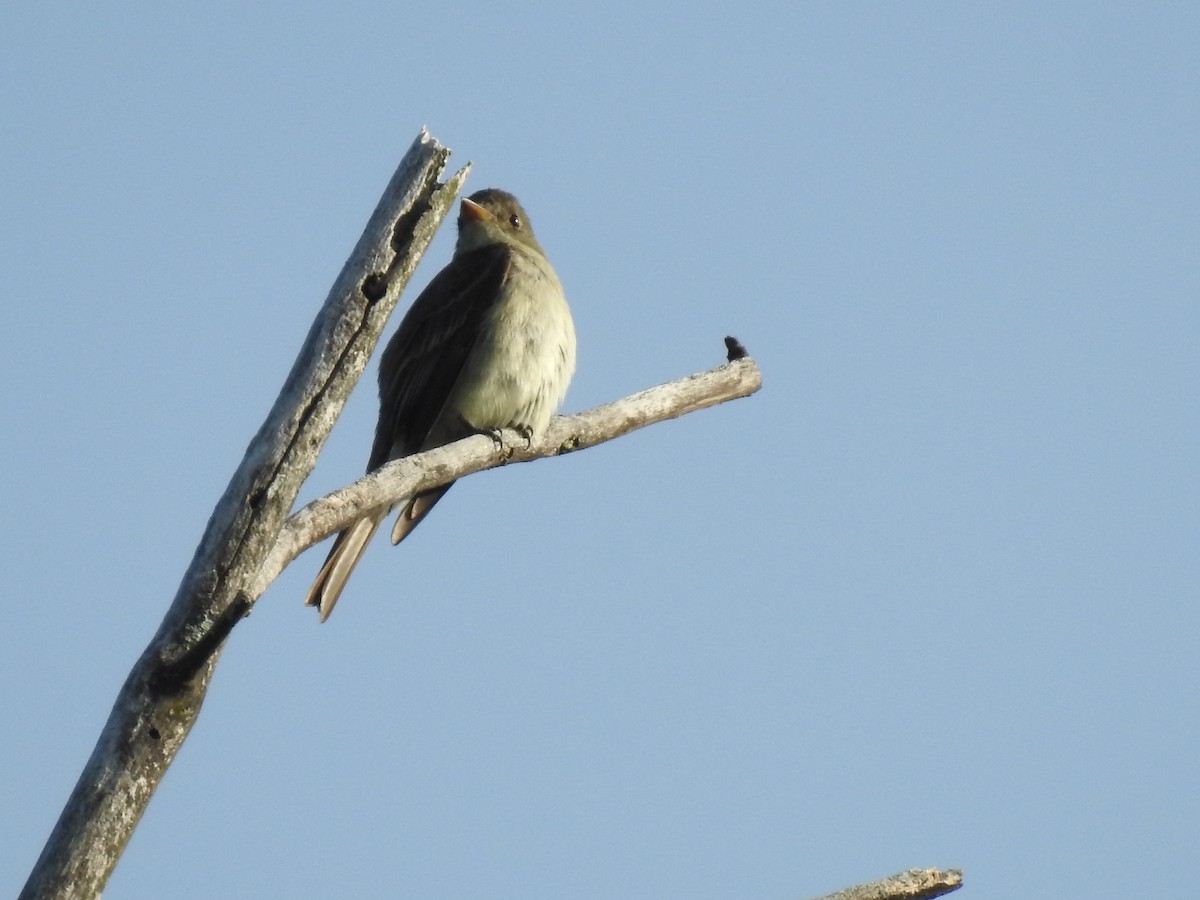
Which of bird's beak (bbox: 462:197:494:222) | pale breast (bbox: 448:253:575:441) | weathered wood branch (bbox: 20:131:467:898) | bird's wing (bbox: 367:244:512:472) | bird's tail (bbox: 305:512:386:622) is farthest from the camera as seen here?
bird's beak (bbox: 462:197:494:222)

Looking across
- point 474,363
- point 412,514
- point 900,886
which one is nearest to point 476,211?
point 474,363

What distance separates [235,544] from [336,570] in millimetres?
2354

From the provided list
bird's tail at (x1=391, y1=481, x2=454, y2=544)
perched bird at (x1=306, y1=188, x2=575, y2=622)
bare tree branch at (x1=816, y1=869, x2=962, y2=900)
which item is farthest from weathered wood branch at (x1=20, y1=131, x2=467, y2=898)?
bird's tail at (x1=391, y1=481, x2=454, y2=544)

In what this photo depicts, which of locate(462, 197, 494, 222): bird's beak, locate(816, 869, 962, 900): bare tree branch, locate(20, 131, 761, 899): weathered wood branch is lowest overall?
locate(816, 869, 962, 900): bare tree branch

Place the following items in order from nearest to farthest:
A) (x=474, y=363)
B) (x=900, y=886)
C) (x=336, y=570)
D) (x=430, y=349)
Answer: (x=900, y=886) < (x=336, y=570) < (x=474, y=363) < (x=430, y=349)

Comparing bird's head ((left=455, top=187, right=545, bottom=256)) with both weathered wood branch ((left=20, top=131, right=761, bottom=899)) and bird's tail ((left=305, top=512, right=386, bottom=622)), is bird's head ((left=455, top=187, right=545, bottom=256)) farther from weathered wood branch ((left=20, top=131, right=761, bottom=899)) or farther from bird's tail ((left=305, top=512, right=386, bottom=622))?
weathered wood branch ((left=20, top=131, right=761, bottom=899))

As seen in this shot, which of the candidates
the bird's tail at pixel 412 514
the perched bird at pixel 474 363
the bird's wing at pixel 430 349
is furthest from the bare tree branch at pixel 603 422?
the bird's tail at pixel 412 514

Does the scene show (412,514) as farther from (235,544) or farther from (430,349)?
(235,544)

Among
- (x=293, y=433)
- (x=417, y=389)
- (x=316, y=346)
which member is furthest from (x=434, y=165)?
(x=417, y=389)

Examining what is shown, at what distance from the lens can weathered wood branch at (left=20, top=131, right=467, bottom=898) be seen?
4.22 metres

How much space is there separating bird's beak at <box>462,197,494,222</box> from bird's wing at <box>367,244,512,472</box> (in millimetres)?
647

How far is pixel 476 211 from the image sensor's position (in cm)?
1005

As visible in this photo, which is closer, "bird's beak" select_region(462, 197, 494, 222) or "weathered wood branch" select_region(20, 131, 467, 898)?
"weathered wood branch" select_region(20, 131, 467, 898)

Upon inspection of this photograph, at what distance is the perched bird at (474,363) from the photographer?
832 cm
